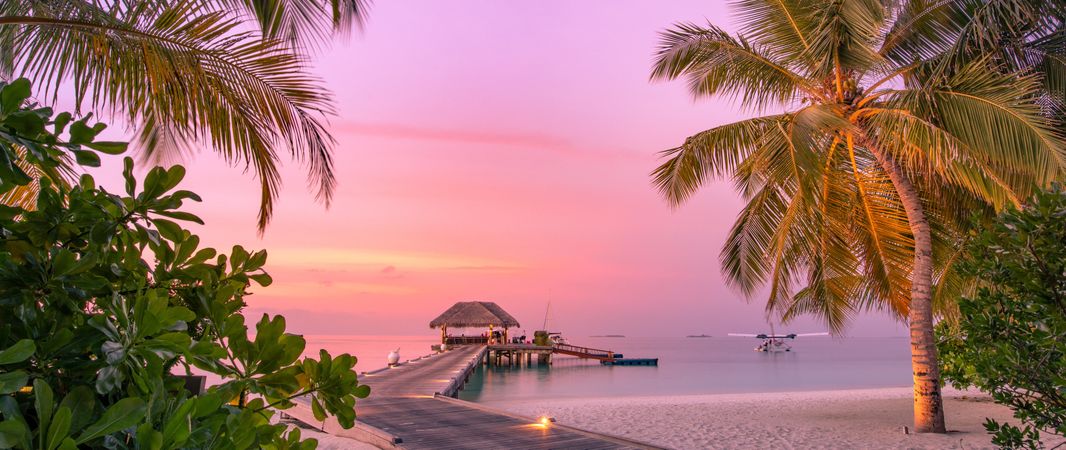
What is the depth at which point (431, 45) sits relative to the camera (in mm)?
11328

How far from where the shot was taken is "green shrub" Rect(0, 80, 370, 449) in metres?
0.67

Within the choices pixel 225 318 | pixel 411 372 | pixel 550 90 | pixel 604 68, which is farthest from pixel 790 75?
pixel 411 372

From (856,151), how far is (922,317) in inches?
116

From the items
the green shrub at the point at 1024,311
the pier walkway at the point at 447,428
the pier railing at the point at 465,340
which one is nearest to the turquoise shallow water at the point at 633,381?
the pier railing at the point at 465,340

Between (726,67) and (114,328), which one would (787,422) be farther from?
(114,328)

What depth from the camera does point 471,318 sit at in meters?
34.0

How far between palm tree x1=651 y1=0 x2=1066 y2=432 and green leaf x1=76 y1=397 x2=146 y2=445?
23.9 feet

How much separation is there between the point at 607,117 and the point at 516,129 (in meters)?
2.82

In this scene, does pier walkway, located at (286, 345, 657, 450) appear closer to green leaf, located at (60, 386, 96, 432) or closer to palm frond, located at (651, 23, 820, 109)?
palm frond, located at (651, 23, 820, 109)

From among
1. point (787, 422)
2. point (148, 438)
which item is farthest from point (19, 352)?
point (787, 422)

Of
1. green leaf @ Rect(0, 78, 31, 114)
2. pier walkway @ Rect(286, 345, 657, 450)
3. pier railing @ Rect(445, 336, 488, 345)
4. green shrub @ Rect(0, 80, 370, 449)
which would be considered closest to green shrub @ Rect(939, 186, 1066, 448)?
green shrub @ Rect(0, 80, 370, 449)

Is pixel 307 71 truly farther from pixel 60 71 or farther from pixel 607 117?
pixel 607 117

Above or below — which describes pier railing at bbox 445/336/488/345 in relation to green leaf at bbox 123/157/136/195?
below

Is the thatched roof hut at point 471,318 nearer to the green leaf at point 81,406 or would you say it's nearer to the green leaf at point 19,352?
the green leaf at point 81,406
